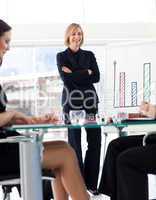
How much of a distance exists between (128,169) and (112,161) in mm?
333

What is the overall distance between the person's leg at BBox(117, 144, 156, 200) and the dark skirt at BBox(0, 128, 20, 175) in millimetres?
575

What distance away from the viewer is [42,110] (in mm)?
5980

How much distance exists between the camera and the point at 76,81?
3.92m

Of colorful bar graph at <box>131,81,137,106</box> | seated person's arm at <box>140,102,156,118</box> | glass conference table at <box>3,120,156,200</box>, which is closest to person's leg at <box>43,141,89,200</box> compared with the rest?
glass conference table at <box>3,120,156,200</box>

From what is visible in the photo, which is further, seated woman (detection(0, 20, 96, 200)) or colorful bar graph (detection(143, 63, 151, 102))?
colorful bar graph (detection(143, 63, 151, 102))

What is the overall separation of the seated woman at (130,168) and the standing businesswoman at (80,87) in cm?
123

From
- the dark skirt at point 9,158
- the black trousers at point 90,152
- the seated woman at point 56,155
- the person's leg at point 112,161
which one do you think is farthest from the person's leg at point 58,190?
the black trousers at point 90,152

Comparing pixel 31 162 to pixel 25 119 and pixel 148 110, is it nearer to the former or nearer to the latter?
pixel 25 119

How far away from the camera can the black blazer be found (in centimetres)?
397

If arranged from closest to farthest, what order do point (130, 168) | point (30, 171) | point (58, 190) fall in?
point (30, 171), point (130, 168), point (58, 190)

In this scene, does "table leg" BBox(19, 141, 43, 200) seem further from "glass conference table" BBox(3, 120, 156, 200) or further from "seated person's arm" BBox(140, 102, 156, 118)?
"seated person's arm" BBox(140, 102, 156, 118)

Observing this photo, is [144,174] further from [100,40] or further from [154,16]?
[154,16]

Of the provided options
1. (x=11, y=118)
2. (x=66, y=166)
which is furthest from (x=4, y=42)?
(x=66, y=166)

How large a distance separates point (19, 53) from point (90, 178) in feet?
8.55
